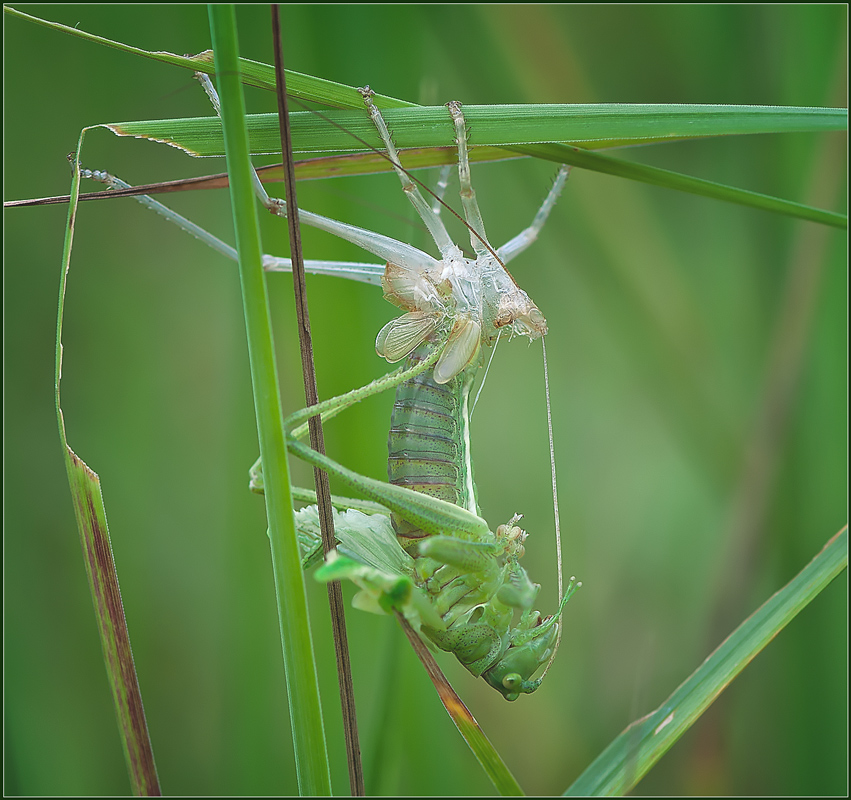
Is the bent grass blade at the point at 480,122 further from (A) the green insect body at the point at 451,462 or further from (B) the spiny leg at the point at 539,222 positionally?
A: (B) the spiny leg at the point at 539,222

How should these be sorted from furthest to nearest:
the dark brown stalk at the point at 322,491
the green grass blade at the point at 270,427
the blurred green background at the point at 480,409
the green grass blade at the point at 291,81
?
the blurred green background at the point at 480,409
the green grass blade at the point at 291,81
the dark brown stalk at the point at 322,491
the green grass blade at the point at 270,427

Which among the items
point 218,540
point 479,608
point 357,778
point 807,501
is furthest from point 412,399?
point 807,501

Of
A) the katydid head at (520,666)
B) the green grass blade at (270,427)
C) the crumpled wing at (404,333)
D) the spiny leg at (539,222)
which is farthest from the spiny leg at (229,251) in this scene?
the katydid head at (520,666)

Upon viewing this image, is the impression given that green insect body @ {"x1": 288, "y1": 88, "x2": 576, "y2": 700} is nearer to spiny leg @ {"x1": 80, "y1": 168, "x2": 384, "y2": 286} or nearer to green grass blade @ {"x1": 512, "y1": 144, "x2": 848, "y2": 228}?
spiny leg @ {"x1": 80, "y1": 168, "x2": 384, "y2": 286}

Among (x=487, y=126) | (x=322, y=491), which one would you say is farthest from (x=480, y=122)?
(x=322, y=491)

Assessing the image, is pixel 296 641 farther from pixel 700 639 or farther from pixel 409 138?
pixel 700 639

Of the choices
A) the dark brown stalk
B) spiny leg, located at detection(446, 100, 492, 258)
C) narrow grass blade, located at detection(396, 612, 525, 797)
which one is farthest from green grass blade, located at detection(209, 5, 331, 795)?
spiny leg, located at detection(446, 100, 492, 258)
